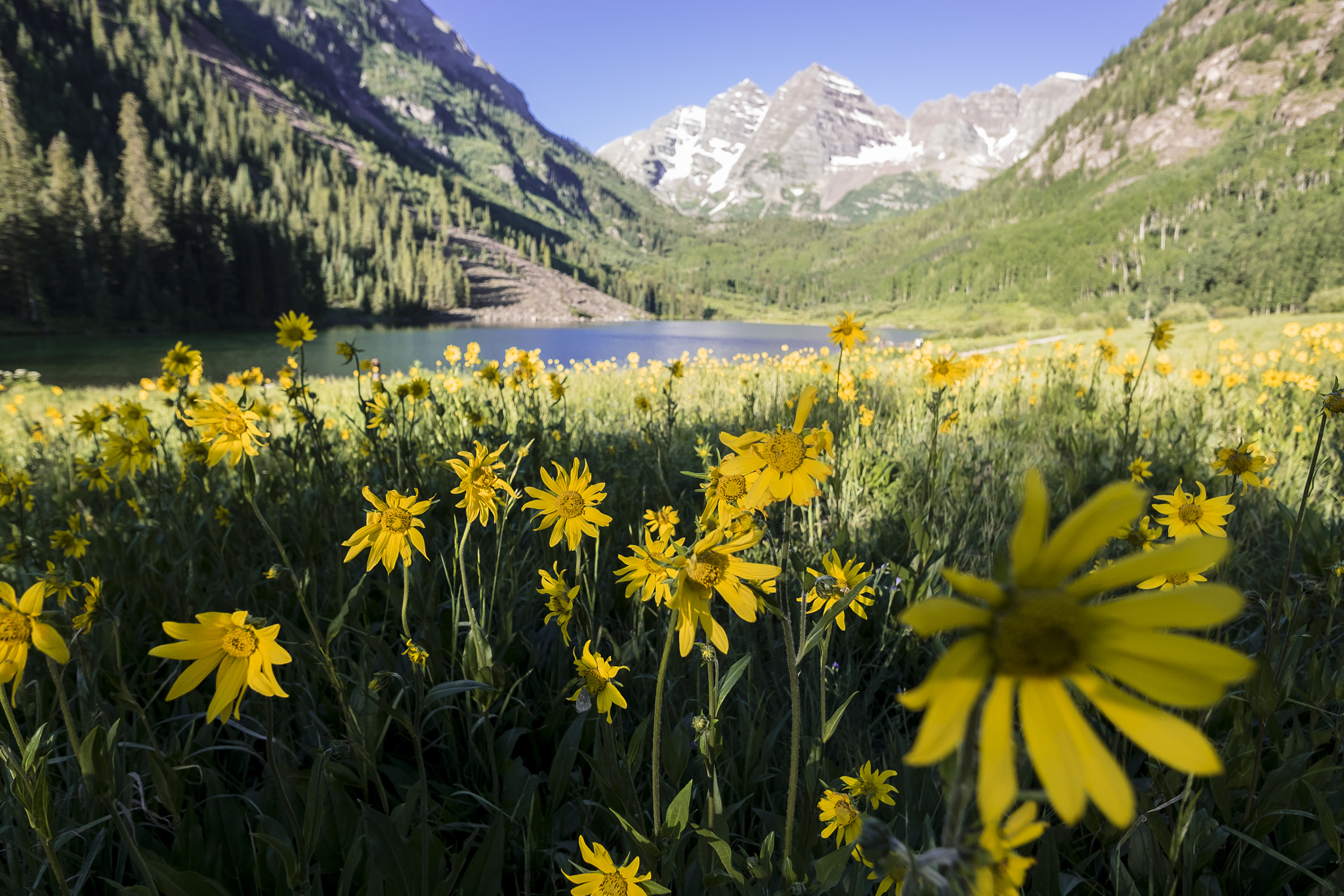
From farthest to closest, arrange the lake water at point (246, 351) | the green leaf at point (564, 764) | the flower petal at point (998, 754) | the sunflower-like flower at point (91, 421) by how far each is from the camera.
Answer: the lake water at point (246, 351) → the sunflower-like flower at point (91, 421) → the green leaf at point (564, 764) → the flower petal at point (998, 754)

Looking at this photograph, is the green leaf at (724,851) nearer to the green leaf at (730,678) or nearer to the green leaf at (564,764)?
the green leaf at (730,678)

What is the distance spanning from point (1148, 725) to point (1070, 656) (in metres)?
0.06

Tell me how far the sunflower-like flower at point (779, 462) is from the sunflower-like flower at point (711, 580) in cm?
18

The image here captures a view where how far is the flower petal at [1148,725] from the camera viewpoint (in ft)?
1.27

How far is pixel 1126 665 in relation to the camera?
17.9 inches

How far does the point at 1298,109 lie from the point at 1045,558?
13961 cm

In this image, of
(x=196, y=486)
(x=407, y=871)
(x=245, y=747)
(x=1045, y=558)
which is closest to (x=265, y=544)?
(x=196, y=486)

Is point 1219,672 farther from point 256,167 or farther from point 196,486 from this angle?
point 256,167

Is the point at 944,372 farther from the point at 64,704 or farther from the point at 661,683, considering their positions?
the point at 64,704

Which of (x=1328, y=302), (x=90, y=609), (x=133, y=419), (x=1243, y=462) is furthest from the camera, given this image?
(x=1328, y=302)

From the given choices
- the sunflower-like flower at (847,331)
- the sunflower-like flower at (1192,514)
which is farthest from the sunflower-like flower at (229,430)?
the sunflower-like flower at (1192,514)

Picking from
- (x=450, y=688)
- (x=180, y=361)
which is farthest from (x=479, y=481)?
(x=180, y=361)

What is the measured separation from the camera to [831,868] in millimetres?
938

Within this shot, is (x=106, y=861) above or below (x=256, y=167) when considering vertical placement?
below
